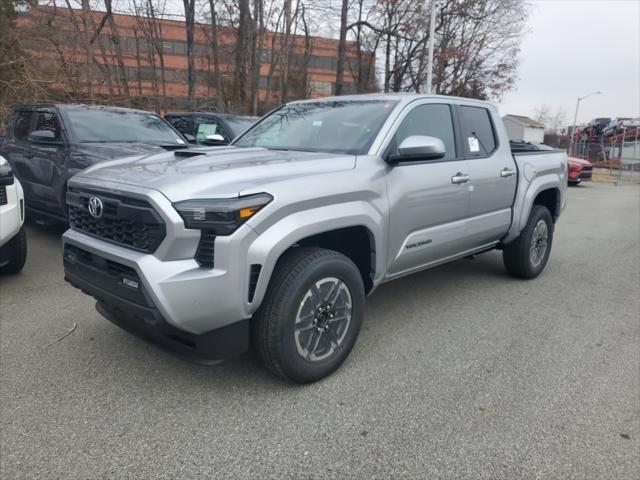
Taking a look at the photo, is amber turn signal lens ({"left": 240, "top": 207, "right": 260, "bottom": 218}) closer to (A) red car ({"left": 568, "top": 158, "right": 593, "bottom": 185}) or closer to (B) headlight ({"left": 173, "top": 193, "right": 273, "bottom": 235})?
(B) headlight ({"left": 173, "top": 193, "right": 273, "bottom": 235})

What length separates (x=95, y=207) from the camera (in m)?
2.95

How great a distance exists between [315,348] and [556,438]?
1.41 meters

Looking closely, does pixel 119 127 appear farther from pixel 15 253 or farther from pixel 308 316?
pixel 308 316

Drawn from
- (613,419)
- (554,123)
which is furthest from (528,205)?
(554,123)

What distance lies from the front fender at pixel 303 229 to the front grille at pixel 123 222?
516 mm

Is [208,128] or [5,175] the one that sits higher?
[208,128]

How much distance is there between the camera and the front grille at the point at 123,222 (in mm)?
2588

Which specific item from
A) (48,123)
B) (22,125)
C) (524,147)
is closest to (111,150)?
(48,123)

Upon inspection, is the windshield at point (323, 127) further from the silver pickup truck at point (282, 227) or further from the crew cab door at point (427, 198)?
the crew cab door at point (427, 198)

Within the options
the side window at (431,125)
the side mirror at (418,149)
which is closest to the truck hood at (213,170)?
the side mirror at (418,149)

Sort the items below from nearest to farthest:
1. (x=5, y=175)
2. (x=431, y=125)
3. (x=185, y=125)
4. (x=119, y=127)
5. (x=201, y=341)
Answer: (x=201, y=341) < (x=431, y=125) < (x=5, y=175) < (x=119, y=127) < (x=185, y=125)

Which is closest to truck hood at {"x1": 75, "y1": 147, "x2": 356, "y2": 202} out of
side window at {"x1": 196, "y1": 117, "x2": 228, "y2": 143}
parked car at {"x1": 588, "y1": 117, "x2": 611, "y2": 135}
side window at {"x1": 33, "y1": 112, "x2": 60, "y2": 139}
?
side window at {"x1": 33, "y1": 112, "x2": 60, "y2": 139}

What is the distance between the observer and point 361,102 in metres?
4.09

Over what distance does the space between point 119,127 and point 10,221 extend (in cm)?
275
